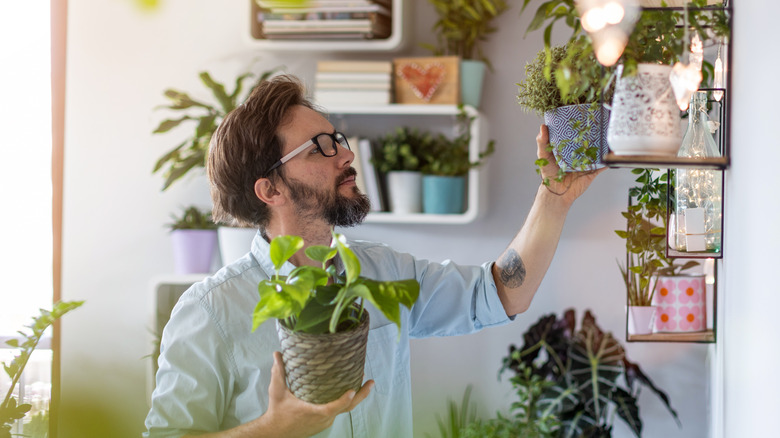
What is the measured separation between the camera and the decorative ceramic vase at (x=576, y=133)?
1.00 meters

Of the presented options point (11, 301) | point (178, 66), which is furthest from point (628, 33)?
point (11, 301)

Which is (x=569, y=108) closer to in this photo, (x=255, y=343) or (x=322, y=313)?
(x=322, y=313)

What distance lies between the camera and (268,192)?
1.41 m

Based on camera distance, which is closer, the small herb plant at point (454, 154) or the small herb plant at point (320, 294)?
the small herb plant at point (320, 294)

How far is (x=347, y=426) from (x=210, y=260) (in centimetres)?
108

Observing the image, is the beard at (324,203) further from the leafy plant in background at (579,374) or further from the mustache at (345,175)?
the leafy plant in background at (579,374)

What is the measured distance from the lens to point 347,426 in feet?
4.35

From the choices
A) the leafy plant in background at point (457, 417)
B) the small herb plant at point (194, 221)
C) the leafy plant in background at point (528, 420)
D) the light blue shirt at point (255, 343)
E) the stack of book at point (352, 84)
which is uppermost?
the stack of book at point (352, 84)

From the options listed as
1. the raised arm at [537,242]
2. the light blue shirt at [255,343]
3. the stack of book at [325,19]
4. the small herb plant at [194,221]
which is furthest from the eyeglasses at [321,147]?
the small herb plant at [194,221]

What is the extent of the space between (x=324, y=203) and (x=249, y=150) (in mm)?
194

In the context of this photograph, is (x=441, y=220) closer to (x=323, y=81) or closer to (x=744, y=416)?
(x=323, y=81)

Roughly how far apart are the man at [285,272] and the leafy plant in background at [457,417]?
0.83 metres

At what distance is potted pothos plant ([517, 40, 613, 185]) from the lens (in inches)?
37.9

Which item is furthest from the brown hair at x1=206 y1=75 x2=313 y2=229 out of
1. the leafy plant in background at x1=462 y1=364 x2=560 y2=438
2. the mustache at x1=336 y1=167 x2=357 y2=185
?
the leafy plant in background at x1=462 y1=364 x2=560 y2=438
